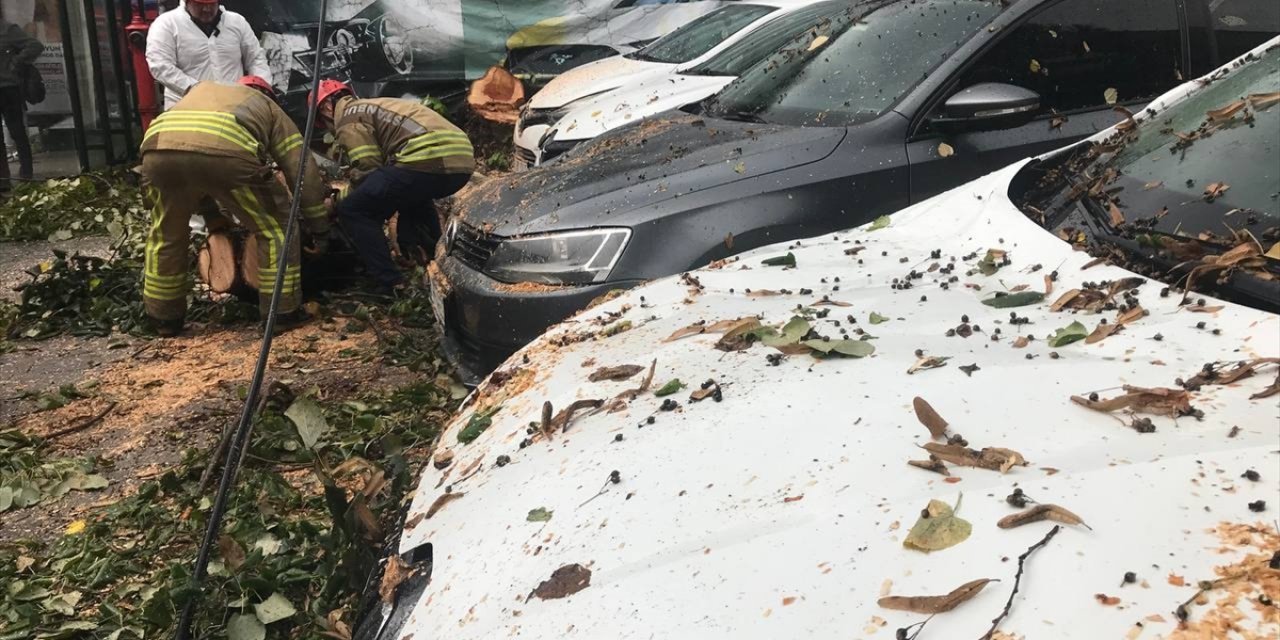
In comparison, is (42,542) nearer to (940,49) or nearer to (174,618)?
(174,618)

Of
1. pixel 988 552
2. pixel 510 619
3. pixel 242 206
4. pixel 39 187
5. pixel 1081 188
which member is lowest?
pixel 39 187

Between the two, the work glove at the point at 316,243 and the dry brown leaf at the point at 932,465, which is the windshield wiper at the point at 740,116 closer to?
the work glove at the point at 316,243

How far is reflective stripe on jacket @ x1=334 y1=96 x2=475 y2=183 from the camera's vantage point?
5914mm

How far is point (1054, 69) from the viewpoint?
13.4ft

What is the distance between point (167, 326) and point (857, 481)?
5.16 m

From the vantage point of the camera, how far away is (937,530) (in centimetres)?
Result: 134

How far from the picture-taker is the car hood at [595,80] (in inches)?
296

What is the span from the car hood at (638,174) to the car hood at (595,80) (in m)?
3.16

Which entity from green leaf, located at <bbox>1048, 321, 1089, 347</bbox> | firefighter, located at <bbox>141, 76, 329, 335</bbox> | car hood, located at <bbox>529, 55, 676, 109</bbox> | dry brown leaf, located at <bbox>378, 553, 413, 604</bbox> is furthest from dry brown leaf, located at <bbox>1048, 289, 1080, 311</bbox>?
car hood, located at <bbox>529, 55, 676, 109</bbox>

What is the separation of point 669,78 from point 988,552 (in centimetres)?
607

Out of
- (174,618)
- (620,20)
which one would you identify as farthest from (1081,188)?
(620,20)

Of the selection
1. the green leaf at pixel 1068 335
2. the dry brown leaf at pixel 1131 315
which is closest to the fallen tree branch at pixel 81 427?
the green leaf at pixel 1068 335

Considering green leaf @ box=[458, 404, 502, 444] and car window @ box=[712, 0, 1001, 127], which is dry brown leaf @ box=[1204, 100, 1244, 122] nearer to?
car window @ box=[712, 0, 1001, 127]

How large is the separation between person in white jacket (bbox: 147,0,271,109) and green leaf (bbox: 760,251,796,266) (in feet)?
20.1
